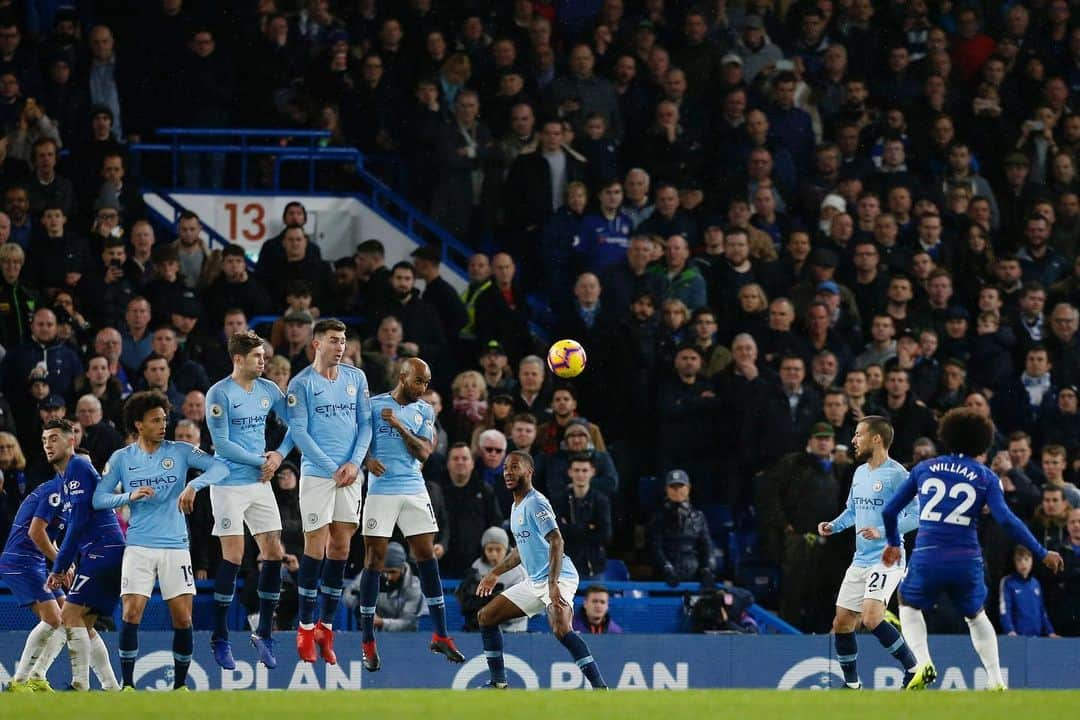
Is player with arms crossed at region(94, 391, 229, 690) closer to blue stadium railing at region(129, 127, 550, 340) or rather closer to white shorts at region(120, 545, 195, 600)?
white shorts at region(120, 545, 195, 600)

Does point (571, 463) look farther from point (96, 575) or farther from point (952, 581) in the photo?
point (952, 581)

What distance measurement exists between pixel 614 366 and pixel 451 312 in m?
1.84

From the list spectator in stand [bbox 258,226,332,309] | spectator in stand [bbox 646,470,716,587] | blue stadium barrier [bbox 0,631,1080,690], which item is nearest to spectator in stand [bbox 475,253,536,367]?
spectator in stand [bbox 258,226,332,309]

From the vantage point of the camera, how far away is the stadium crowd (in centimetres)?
1912

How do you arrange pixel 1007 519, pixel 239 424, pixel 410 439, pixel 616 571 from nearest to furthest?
pixel 1007 519 → pixel 239 424 → pixel 410 439 → pixel 616 571

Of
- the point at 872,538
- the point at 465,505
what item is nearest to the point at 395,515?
the point at 465,505

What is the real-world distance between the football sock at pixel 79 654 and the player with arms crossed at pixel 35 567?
26 centimetres

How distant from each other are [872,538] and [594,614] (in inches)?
130

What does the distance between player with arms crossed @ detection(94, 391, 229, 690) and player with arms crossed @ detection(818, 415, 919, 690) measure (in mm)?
5051

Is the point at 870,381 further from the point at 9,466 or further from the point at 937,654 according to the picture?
the point at 9,466

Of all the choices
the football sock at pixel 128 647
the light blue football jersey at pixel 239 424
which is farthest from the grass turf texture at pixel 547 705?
the light blue football jersey at pixel 239 424

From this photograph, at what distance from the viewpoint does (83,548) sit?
15406 mm

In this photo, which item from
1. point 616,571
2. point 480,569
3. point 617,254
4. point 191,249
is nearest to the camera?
point 480,569

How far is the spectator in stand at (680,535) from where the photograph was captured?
19125 millimetres
